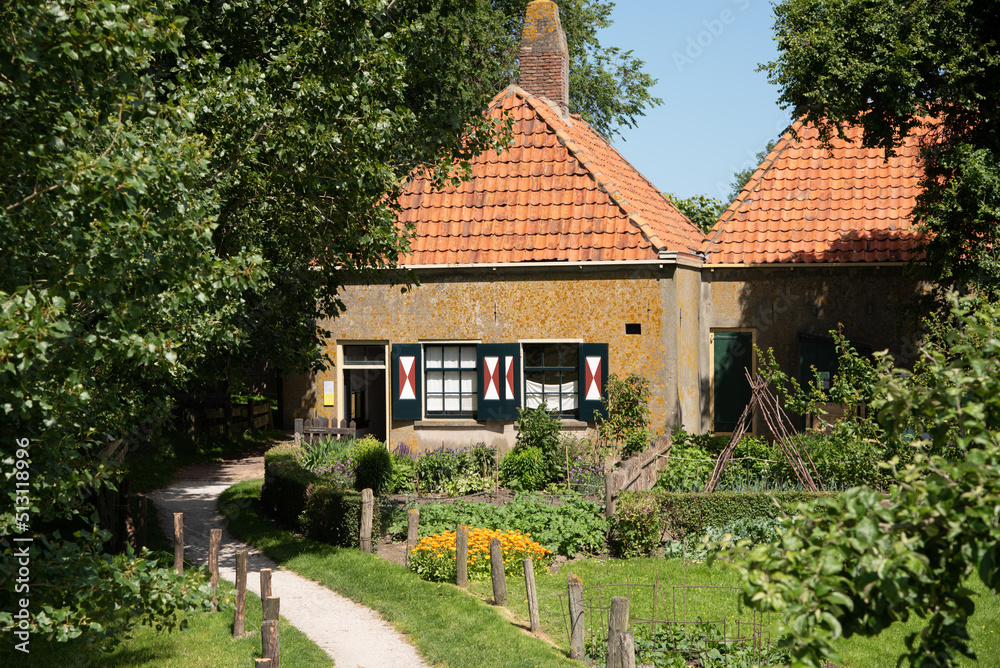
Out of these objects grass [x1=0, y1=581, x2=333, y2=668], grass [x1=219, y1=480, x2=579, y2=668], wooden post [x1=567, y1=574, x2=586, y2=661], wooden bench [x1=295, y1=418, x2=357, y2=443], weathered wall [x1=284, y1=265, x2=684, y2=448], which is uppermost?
weathered wall [x1=284, y1=265, x2=684, y2=448]

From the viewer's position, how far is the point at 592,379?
1520 cm

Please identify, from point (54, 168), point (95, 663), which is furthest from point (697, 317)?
point (54, 168)

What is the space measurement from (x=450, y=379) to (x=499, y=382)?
3.39ft

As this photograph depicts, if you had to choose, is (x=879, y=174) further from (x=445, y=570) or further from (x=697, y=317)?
(x=445, y=570)

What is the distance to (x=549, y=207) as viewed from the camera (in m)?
16.0

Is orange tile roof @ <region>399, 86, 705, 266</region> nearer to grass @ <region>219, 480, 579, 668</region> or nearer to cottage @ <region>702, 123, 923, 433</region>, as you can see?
cottage @ <region>702, 123, 923, 433</region>

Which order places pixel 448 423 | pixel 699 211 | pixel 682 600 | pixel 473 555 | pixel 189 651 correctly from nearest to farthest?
1. pixel 189 651
2. pixel 682 600
3. pixel 473 555
4. pixel 448 423
5. pixel 699 211

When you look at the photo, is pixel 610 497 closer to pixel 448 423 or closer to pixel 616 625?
pixel 616 625

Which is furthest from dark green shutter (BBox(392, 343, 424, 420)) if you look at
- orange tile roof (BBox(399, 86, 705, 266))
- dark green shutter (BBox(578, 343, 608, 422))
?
dark green shutter (BBox(578, 343, 608, 422))

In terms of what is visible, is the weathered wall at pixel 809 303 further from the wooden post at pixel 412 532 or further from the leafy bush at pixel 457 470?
the wooden post at pixel 412 532

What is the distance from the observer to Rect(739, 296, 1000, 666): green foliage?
2756mm

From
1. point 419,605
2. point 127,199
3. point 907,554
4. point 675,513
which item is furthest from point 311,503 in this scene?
point 907,554

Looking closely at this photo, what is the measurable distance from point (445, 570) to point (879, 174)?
1206cm

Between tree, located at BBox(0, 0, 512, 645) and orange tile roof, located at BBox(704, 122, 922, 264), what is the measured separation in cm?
888
